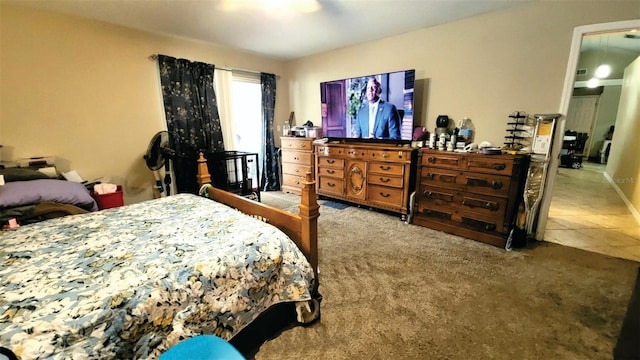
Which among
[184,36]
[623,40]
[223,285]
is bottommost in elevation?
[223,285]

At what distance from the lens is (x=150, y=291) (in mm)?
1021

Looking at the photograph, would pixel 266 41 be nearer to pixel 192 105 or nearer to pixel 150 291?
pixel 192 105

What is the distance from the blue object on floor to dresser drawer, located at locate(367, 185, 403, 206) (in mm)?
2765

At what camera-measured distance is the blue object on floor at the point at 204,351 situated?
86 cm

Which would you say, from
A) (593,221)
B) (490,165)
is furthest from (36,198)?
(593,221)

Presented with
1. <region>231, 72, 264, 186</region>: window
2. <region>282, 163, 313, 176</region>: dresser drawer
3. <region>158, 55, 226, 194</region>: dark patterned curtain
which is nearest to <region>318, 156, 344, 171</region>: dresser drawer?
<region>282, 163, 313, 176</region>: dresser drawer

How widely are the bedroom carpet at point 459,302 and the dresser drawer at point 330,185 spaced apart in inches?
45.5

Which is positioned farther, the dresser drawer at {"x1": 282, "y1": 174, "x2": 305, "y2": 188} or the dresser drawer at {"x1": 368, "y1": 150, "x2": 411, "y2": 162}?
the dresser drawer at {"x1": 282, "y1": 174, "x2": 305, "y2": 188}

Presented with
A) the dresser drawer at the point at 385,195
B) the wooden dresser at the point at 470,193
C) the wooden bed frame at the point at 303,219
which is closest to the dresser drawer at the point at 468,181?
the wooden dresser at the point at 470,193

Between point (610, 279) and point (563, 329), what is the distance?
3.22 ft

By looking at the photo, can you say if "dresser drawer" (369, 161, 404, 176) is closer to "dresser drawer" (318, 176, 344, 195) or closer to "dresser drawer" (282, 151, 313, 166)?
"dresser drawer" (318, 176, 344, 195)

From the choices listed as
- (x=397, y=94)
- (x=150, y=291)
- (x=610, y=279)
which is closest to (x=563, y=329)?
(x=610, y=279)

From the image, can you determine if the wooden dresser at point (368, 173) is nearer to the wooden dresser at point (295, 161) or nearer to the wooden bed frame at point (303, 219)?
the wooden dresser at point (295, 161)

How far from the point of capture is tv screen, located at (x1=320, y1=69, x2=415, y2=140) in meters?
3.25
